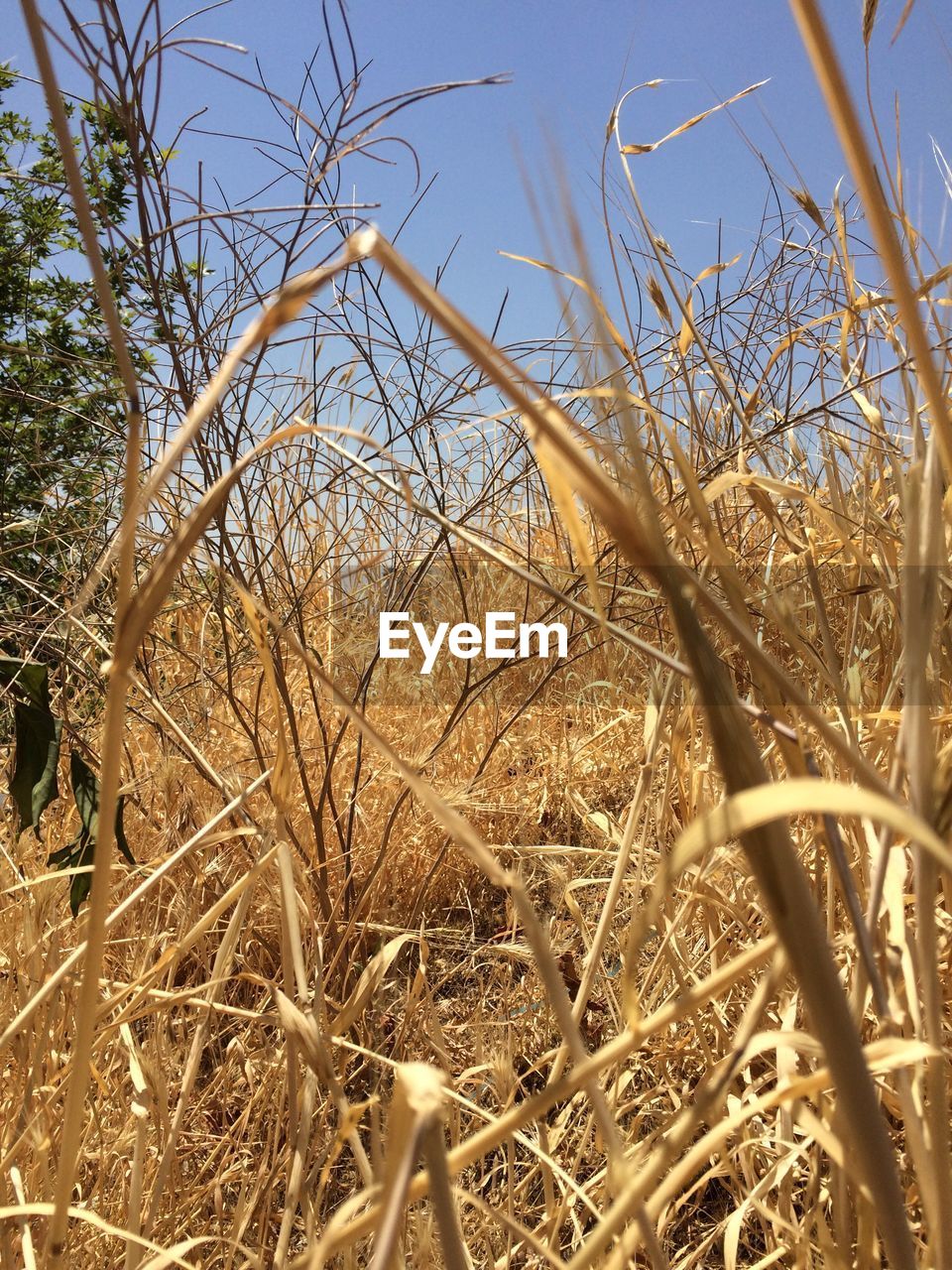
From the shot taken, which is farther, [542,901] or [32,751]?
[542,901]

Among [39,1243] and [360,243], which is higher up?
[360,243]

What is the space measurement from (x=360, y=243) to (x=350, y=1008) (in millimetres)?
383

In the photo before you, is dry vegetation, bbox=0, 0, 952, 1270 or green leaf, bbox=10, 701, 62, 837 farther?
green leaf, bbox=10, 701, 62, 837

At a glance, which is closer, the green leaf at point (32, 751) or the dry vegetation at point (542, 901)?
the dry vegetation at point (542, 901)

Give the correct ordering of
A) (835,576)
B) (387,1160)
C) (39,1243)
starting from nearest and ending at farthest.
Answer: (387,1160) < (39,1243) < (835,576)

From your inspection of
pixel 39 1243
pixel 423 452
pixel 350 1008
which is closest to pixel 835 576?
pixel 423 452

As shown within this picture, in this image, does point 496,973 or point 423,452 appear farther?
point 423,452

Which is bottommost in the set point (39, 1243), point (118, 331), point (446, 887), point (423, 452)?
point (39, 1243)

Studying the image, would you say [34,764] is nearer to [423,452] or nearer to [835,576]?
[423,452]

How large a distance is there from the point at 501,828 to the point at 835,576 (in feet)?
1.81

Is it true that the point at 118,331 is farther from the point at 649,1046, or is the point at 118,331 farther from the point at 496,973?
the point at 496,973

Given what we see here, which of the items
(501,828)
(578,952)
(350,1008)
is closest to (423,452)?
(501,828)

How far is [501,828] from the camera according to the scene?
1.22 m

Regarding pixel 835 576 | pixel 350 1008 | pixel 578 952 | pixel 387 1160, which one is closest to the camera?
pixel 387 1160
